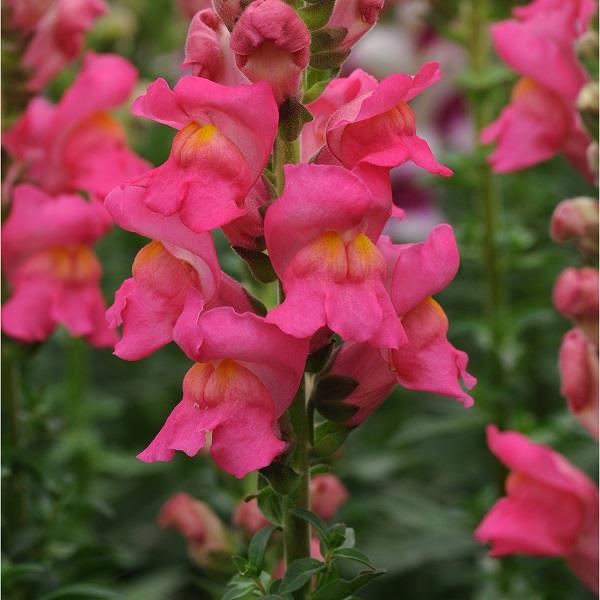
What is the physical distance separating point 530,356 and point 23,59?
1.19m

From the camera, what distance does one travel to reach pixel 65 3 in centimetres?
187

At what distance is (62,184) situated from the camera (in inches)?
70.4

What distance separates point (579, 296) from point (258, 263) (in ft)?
1.61

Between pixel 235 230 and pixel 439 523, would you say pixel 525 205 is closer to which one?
pixel 439 523

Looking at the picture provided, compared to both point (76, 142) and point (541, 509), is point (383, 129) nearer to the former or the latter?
point (541, 509)

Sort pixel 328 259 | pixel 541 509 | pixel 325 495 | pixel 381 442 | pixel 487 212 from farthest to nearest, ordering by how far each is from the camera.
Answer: pixel 381 442 → pixel 487 212 → pixel 325 495 → pixel 541 509 → pixel 328 259

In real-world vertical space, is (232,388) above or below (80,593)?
above

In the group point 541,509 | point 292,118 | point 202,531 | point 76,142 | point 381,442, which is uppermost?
point 292,118

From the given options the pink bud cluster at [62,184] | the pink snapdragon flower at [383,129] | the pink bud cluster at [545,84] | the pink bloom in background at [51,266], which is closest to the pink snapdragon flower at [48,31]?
the pink bud cluster at [62,184]

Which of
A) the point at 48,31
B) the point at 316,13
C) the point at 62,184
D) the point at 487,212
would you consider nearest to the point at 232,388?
the point at 316,13

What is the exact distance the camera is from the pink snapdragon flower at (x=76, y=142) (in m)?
1.77

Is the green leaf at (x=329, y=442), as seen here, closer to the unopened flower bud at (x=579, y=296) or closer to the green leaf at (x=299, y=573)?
the green leaf at (x=299, y=573)

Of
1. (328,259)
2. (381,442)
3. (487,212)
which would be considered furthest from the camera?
(381,442)

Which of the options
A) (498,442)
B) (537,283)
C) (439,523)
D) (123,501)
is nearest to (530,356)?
(537,283)
